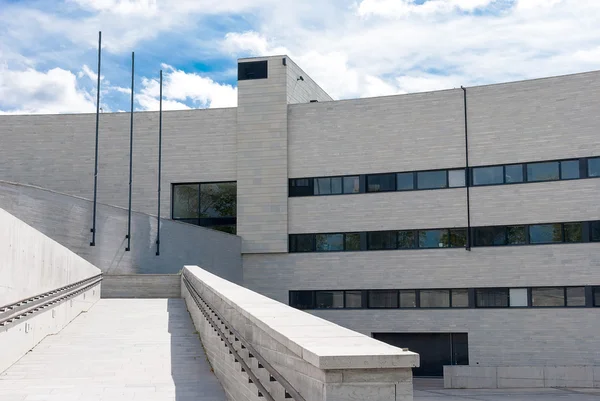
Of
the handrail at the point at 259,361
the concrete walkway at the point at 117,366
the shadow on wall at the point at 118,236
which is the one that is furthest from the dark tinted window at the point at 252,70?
the handrail at the point at 259,361

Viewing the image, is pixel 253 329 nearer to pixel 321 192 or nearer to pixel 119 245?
pixel 119 245

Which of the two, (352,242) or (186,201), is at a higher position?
(186,201)

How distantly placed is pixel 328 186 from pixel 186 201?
22.5ft

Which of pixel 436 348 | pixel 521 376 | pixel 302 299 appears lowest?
pixel 521 376

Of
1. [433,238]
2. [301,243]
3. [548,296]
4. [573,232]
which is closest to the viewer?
[573,232]

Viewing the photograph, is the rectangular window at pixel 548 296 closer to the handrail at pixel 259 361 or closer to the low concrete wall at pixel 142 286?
the low concrete wall at pixel 142 286

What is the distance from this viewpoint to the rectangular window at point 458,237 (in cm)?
3286

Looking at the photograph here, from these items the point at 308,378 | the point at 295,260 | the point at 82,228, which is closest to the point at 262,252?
the point at 295,260

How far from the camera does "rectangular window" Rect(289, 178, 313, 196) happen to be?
3531 centimetres

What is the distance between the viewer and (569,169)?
31.4 metres

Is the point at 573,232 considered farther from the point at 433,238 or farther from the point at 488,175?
the point at 433,238

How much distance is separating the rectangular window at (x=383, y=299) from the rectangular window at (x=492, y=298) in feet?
11.5

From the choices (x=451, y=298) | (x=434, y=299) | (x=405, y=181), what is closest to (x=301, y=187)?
(x=405, y=181)

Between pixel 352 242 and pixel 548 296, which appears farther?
pixel 352 242
